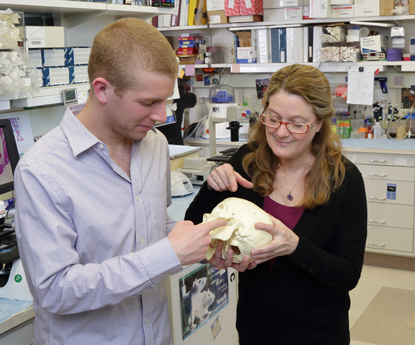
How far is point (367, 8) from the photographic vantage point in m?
4.05

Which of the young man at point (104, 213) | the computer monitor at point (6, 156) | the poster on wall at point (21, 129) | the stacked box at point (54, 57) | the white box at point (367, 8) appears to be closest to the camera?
the young man at point (104, 213)

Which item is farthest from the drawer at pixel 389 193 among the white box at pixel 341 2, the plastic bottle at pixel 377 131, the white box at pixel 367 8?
the white box at pixel 341 2

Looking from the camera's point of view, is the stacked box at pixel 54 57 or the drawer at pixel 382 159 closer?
the stacked box at pixel 54 57

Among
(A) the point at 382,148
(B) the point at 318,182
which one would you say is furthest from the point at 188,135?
(B) the point at 318,182

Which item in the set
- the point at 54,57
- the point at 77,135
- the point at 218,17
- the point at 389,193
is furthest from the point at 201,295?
the point at 218,17

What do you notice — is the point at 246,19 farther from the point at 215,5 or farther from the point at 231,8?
the point at 215,5

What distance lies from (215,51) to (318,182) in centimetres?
366

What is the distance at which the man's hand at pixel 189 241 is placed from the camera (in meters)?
1.16

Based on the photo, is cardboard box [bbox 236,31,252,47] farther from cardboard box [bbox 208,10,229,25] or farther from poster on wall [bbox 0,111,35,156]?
poster on wall [bbox 0,111,35,156]

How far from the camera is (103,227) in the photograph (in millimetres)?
1222

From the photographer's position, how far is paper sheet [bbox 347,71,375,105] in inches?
166

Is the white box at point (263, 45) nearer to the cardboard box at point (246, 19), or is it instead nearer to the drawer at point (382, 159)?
the cardboard box at point (246, 19)

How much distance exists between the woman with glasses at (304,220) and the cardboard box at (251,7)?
3.15 meters

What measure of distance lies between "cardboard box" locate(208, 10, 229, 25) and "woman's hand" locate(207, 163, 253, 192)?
11.2 feet
